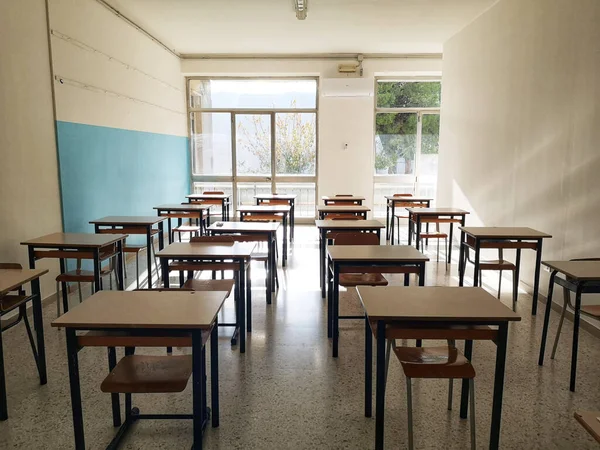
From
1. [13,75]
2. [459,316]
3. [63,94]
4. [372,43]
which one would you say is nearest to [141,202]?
[63,94]

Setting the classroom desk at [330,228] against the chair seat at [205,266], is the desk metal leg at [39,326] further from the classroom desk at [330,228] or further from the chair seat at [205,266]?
the classroom desk at [330,228]

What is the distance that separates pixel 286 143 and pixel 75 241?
21.1ft

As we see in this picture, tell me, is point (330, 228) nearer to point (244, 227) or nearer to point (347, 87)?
point (244, 227)

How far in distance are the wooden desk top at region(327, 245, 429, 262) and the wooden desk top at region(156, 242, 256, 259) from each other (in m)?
0.68

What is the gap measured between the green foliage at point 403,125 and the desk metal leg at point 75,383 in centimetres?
829

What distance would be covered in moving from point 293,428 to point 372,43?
744 centimetres

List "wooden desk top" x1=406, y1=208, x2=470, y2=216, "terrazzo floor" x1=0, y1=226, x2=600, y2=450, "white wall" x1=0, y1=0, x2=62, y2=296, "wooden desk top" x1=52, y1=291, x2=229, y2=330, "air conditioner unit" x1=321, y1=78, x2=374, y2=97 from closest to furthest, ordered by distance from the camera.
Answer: "wooden desk top" x1=52, y1=291, x2=229, y2=330 < "terrazzo floor" x1=0, y1=226, x2=600, y2=450 < "white wall" x1=0, y1=0, x2=62, y2=296 < "wooden desk top" x1=406, y1=208, x2=470, y2=216 < "air conditioner unit" x1=321, y1=78, x2=374, y2=97

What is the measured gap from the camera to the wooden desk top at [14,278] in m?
2.52

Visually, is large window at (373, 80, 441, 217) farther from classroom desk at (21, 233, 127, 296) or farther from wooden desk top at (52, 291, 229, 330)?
wooden desk top at (52, 291, 229, 330)

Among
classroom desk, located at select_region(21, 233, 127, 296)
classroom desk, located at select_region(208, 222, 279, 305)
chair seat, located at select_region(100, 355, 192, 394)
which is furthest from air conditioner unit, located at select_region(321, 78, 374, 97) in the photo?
chair seat, located at select_region(100, 355, 192, 394)

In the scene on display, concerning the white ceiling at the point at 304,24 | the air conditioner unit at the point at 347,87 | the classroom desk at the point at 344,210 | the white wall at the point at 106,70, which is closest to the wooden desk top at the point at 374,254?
the classroom desk at the point at 344,210

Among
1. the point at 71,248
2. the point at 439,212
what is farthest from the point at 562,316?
the point at 71,248

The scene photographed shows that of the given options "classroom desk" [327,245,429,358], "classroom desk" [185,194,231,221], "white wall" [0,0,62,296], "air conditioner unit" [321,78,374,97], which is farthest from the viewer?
"air conditioner unit" [321,78,374,97]

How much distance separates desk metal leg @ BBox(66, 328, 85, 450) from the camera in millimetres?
1986
